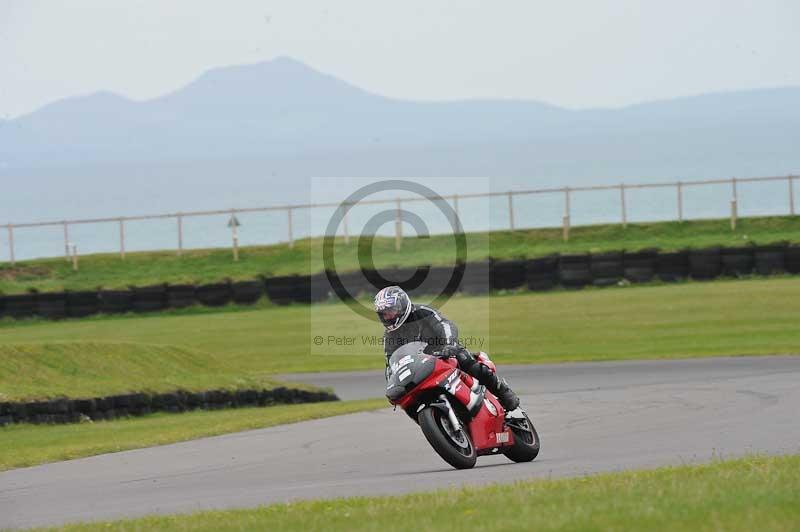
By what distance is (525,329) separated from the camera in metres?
31.5

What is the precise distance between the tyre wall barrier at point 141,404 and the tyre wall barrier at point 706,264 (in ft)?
56.8

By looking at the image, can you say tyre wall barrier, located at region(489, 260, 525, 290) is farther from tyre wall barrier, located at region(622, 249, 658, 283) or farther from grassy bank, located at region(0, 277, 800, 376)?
tyre wall barrier, located at region(622, 249, 658, 283)

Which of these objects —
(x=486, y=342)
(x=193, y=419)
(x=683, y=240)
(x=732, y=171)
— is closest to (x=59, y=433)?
(x=193, y=419)

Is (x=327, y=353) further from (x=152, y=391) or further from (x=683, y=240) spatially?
(x=683, y=240)

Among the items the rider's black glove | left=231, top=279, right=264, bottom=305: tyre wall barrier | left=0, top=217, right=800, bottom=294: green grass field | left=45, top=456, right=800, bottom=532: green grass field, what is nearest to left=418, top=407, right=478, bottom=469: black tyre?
the rider's black glove

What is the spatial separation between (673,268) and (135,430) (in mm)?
22592

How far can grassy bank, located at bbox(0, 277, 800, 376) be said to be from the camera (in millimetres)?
26969

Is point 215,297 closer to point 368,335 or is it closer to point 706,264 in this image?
point 368,335

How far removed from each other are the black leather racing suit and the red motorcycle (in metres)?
0.09

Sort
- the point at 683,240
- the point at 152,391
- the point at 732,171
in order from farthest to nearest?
the point at 732,171 < the point at 683,240 < the point at 152,391

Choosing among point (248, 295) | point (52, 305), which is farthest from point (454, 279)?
point (52, 305)

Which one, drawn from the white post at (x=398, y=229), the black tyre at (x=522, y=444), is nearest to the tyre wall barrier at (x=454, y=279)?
the white post at (x=398, y=229)

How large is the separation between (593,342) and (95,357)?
36.7 feet

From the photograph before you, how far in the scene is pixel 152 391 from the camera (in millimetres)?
20344
